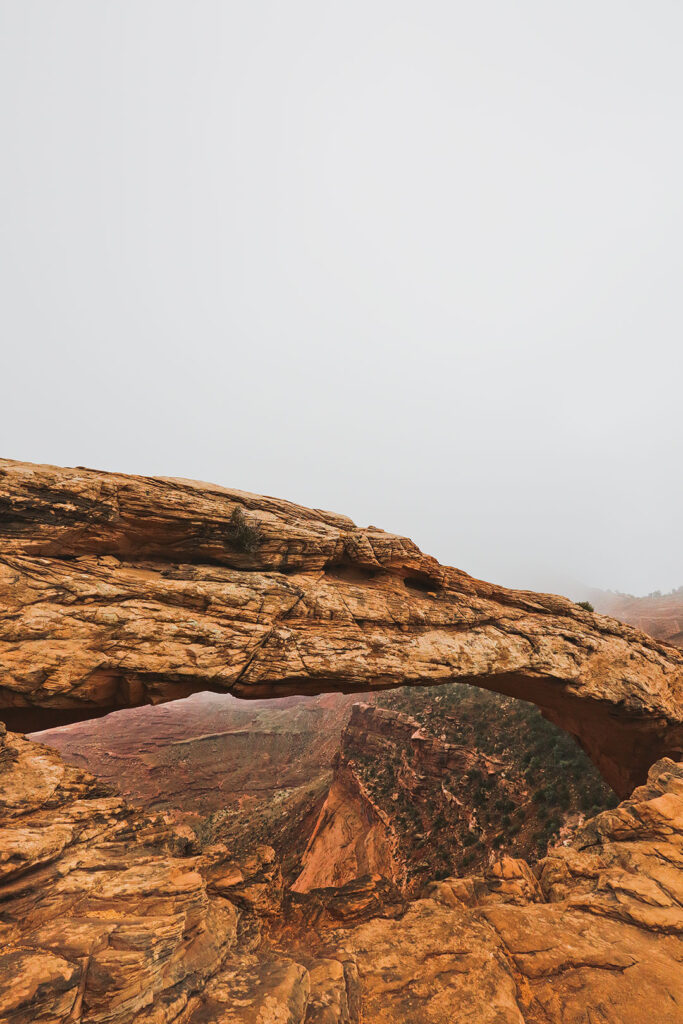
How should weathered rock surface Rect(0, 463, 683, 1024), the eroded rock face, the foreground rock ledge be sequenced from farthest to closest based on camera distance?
the eroded rock face, weathered rock surface Rect(0, 463, 683, 1024), the foreground rock ledge

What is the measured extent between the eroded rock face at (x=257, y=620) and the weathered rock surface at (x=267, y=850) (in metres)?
0.07

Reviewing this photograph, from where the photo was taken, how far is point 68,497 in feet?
35.0

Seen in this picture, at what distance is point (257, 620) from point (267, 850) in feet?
31.4

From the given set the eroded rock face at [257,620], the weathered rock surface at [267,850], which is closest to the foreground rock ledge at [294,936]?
the weathered rock surface at [267,850]

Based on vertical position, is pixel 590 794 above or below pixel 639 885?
below

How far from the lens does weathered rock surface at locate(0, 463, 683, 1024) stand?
6.19 meters

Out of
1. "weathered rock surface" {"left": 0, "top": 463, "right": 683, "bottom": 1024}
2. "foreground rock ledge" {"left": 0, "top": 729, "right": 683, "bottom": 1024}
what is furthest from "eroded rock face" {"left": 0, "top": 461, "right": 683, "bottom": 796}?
"foreground rock ledge" {"left": 0, "top": 729, "right": 683, "bottom": 1024}

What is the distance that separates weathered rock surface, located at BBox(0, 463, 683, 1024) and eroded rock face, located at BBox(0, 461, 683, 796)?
7cm

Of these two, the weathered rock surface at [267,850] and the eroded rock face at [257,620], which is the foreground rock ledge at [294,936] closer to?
the weathered rock surface at [267,850]

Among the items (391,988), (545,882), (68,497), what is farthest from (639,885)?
(68,497)

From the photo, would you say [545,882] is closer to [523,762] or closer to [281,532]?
[523,762]

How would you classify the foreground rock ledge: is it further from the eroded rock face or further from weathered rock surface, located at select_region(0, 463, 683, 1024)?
the eroded rock face

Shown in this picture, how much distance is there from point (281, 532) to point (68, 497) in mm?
7050

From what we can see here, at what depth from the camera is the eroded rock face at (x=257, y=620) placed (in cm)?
989
